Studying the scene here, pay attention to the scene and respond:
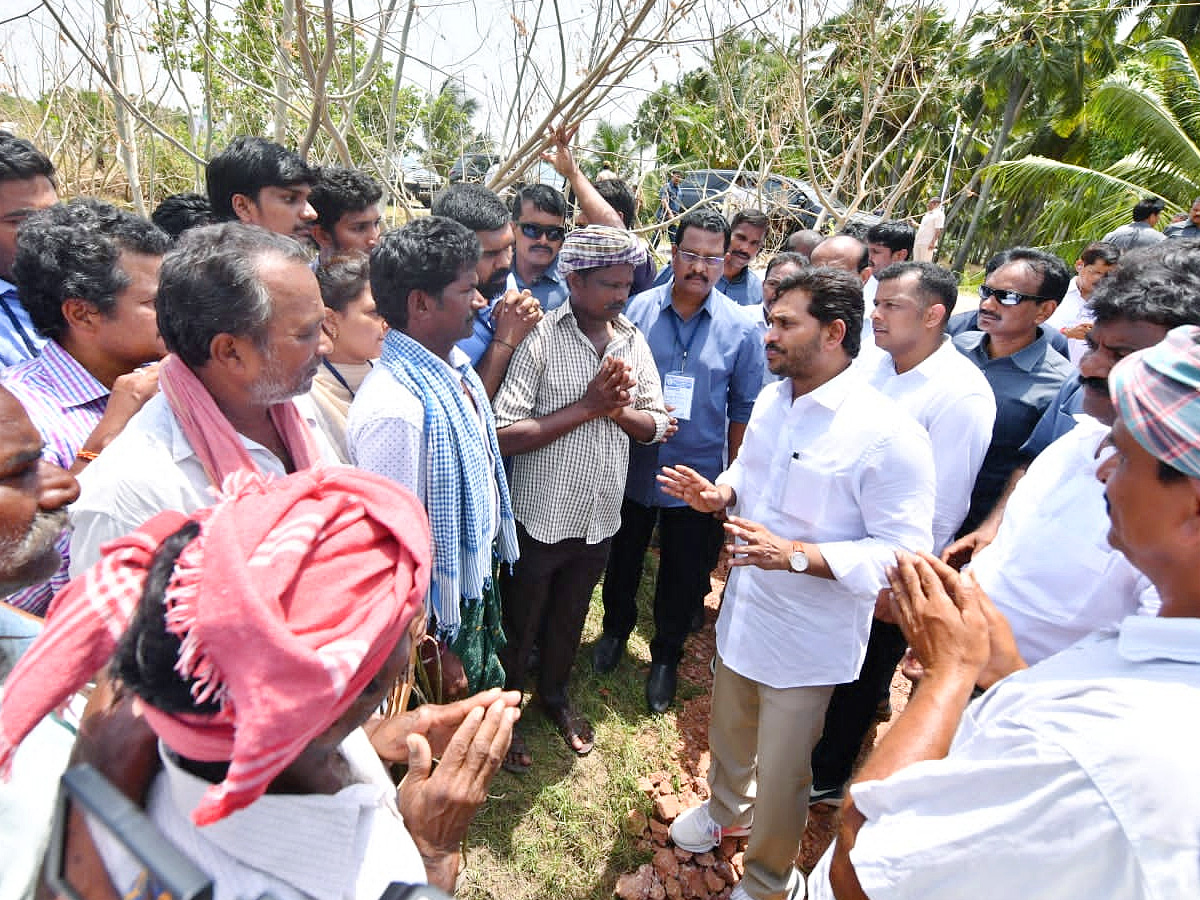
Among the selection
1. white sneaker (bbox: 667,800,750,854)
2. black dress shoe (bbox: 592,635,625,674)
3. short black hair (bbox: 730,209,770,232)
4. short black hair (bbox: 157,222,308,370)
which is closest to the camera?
short black hair (bbox: 157,222,308,370)

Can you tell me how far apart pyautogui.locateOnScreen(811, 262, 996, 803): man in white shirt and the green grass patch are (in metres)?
0.79

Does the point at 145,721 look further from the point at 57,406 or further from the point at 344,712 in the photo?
the point at 57,406

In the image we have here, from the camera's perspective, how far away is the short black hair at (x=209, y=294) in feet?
4.98

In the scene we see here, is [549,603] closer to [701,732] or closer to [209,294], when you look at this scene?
[701,732]

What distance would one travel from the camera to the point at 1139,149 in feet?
48.8

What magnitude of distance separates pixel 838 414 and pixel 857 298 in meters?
0.41

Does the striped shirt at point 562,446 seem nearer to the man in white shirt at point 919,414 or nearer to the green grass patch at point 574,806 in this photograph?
the green grass patch at point 574,806

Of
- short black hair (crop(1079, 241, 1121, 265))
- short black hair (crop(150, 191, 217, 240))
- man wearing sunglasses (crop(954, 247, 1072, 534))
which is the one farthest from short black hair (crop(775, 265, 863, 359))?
short black hair (crop(1079, 241, 1121, 265))

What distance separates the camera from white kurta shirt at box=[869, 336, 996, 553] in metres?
2.84

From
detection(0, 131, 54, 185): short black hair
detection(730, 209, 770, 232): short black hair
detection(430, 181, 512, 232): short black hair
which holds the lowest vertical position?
detection(730, 209, 770, 232): short black hair

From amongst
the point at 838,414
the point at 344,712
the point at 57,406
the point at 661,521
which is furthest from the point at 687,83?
the point at 344,712

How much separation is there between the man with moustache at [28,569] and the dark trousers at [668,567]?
2414mm

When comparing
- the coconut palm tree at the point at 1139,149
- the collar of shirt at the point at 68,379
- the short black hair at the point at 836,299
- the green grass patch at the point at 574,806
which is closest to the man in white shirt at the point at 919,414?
the green grass patch at the point at 574,806

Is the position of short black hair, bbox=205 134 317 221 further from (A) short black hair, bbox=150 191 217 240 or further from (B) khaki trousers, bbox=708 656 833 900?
(B) khaki trousers, bbox=708 656 833 900
